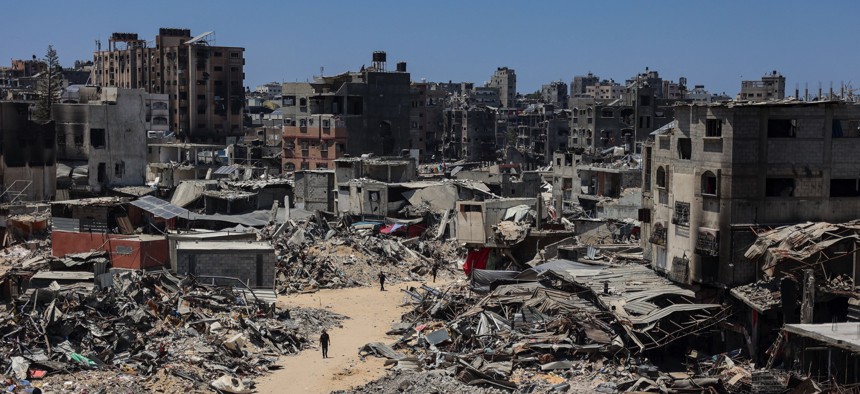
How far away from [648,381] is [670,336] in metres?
2.66

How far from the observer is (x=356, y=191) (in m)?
58.3

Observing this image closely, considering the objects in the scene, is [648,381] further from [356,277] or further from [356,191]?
[356,191]

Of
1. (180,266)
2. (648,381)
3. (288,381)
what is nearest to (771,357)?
(648,381)

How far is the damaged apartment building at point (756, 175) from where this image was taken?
101 ft

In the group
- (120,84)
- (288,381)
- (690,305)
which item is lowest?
(288,381)

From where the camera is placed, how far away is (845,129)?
3158cm

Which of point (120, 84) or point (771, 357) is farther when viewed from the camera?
point (120, 84)

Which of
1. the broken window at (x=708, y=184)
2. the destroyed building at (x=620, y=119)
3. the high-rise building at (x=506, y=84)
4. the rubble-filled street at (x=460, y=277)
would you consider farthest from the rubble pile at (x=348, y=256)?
the high-rise building at (x=506, y=84)

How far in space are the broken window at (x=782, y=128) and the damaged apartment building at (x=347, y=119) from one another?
51688mm

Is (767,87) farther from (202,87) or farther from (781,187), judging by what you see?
(781,187)

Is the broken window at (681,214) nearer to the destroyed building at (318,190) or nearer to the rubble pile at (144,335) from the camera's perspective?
the rubble pile at (144,335)

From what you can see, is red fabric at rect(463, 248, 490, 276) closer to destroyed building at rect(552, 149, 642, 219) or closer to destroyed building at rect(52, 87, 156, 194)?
destroyed building at rect(552, 149, 642, 219)

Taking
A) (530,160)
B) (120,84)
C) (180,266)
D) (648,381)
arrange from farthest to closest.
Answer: (120,84)
(530,160)
(180,266)
(648,381)

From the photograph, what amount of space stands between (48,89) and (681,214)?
58725 mm
